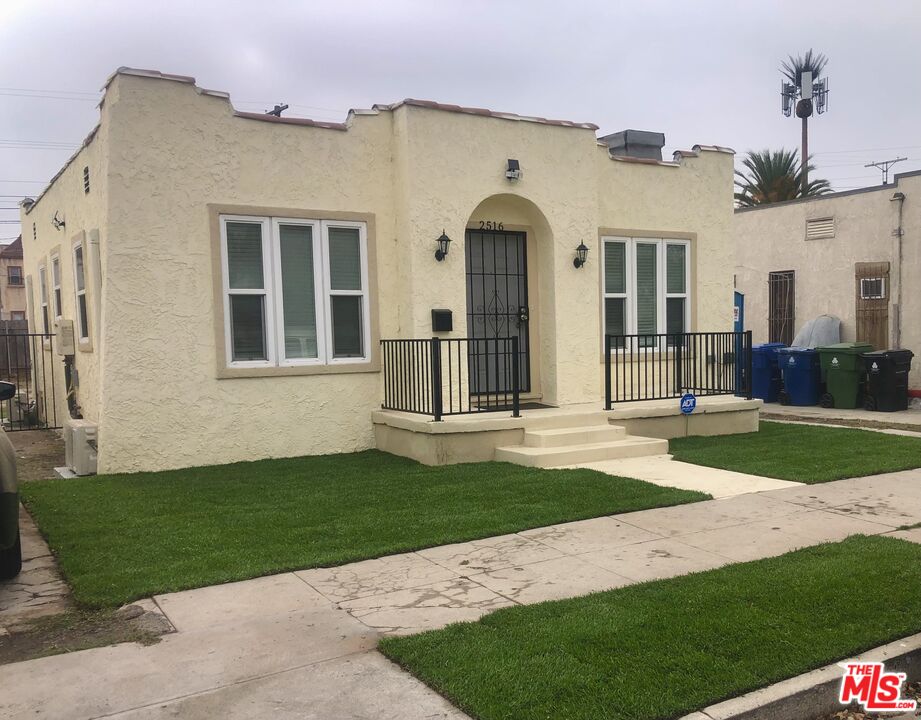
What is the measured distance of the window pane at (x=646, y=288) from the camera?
35.9ft

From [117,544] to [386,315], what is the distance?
4.58 m

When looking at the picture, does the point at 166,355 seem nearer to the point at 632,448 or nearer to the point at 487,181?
the point at 487,181

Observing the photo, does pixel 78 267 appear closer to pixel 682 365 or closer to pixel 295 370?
pixel 295 370

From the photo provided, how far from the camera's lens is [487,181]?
948 cm

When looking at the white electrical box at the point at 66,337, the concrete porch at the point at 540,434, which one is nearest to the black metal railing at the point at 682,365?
the concrete porch at the point at 540,434

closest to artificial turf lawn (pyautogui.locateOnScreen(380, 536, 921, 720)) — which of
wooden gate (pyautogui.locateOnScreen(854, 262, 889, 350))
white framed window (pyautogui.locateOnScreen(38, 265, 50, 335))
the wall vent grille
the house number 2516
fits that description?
the house number 2516

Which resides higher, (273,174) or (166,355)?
(273,174)

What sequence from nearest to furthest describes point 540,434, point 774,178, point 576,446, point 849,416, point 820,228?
point 540,434, point 576,446, point 849,416, point 820,228, point 774,178

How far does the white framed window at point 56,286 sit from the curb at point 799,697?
11.0 m

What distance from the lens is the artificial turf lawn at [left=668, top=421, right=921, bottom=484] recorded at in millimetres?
7844

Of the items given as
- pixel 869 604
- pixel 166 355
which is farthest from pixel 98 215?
pixel 869 604

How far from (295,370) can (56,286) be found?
519 cm

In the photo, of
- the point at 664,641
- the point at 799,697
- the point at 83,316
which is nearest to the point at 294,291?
the point at 83,316

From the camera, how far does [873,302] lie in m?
15.2
